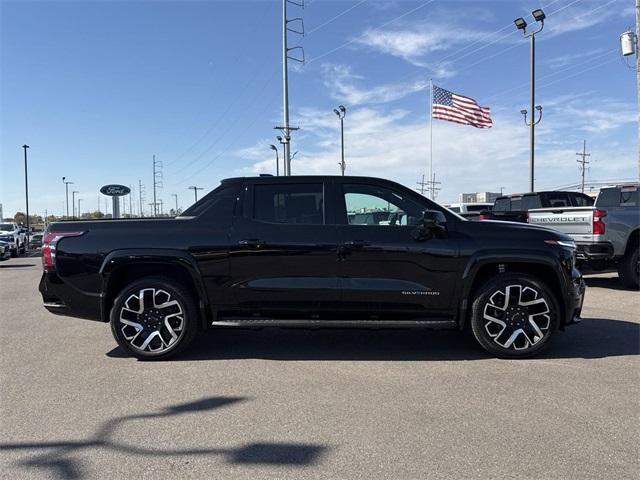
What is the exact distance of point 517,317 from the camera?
521 centimetres

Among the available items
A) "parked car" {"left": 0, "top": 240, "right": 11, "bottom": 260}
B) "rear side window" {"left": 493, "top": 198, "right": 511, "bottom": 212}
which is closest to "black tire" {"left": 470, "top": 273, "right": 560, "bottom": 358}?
"rear side window" {"left": 493, "top": 198, "right": 511, "bottom": 212}

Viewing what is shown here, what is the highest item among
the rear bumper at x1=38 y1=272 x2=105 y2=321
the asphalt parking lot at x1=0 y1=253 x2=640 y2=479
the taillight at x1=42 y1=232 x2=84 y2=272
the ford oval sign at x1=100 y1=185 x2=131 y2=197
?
the ford oval sign at x1=100 y1=185 x2=131 y2=197

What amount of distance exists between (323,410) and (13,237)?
26.6m

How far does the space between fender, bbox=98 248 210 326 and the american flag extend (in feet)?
80.6

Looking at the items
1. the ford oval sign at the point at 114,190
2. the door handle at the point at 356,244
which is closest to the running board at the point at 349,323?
the door handle at the point at 356,244

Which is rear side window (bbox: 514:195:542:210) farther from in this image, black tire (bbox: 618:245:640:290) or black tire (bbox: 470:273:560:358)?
black tire (bbox: 470:273:560:358)

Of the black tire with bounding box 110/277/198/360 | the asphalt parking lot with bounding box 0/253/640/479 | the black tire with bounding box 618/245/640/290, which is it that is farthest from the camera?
the black tire with bounding box 618/245/640/290

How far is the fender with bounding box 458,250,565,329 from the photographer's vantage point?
5.14 metres

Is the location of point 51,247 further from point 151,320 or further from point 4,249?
point 4,249

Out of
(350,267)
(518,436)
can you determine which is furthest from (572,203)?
(518,436)

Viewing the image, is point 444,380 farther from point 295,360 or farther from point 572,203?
point 572,203

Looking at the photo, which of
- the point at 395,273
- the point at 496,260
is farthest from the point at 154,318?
the point at 496,260

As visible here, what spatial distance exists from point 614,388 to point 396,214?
8.16ft

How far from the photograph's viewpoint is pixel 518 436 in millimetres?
3514
